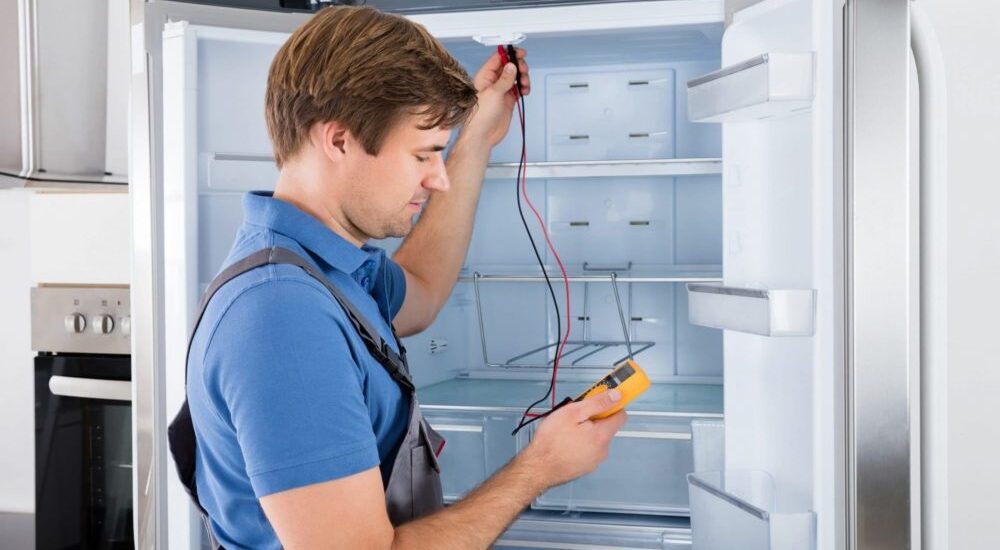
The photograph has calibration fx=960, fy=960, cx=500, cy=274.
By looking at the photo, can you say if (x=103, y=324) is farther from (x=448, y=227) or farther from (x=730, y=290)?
(x=730, y=290)

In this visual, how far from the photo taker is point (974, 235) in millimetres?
1302

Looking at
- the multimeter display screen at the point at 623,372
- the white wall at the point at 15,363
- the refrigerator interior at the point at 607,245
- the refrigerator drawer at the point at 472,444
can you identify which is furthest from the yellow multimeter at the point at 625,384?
the white wall at the point at 15,363

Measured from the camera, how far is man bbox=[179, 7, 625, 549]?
1021 mm

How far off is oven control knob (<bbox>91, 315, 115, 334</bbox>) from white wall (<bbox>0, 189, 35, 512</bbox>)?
0.87m

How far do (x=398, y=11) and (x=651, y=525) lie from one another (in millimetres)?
1117

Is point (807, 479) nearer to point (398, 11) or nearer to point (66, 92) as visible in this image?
point (398, 11)

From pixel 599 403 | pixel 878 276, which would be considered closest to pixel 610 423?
pixel 599 403

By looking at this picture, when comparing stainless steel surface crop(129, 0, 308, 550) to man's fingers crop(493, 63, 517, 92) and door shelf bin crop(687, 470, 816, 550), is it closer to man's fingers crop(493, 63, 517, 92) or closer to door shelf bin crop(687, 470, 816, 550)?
man's fingers crop(493, 63, 517, 92)

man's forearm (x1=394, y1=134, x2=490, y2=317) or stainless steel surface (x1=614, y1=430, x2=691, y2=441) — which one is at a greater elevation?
man's forearm (x1=394, y1=134, x2=490, y2=317)

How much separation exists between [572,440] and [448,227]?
0.55 meters

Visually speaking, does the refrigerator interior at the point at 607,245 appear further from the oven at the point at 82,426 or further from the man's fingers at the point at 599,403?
the oven at the point at 82,426

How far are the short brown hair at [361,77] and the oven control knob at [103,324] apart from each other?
144cm

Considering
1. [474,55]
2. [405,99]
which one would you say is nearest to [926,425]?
[405,99]

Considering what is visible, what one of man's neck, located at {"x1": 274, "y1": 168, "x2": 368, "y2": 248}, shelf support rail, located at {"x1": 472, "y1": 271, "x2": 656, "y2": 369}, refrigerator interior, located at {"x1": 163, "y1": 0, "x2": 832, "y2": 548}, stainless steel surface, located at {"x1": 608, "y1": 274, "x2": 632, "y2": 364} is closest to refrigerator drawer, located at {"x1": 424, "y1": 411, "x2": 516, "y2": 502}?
refrigerator interior, located at {"x1": 163, "y1": 0, "x2": 832, "y2": 548}
